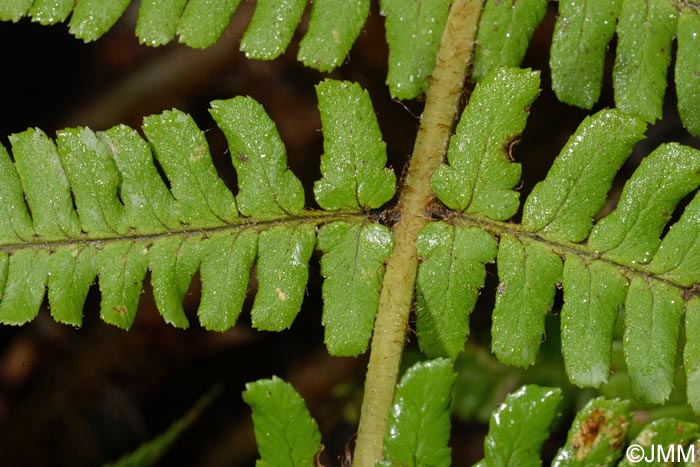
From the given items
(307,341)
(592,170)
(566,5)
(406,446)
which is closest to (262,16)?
(566,5)

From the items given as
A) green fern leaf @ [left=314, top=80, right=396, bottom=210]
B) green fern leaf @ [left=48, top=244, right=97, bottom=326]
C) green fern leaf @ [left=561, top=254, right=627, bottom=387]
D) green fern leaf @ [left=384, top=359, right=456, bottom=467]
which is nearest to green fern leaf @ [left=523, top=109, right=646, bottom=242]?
green fern leaf @ [left=561, top=254, right=627, bottom=387]

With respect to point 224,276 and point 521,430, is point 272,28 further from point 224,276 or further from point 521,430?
point 521,430

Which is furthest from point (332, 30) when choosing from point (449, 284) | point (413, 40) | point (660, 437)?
point (660, 437)

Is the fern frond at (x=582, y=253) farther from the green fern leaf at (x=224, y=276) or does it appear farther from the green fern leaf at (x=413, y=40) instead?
the green fern leaf at (x=224, y=276)

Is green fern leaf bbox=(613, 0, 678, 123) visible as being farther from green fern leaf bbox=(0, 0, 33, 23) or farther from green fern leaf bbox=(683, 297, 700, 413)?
green fern leaf bbox=(0, 0, 33, 23)

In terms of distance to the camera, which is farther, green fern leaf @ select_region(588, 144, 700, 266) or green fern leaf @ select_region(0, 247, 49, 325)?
green fern leaf @ select_region(0, 247, 49, 325)

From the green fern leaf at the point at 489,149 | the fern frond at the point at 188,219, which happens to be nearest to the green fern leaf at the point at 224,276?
the fern frond at the point at 188,219

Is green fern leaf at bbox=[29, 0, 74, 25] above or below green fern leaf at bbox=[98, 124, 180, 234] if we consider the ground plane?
above
